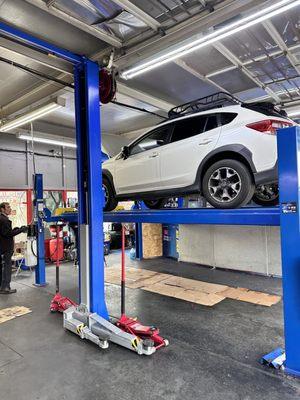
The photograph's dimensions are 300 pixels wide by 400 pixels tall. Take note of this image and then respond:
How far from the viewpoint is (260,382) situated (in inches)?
118

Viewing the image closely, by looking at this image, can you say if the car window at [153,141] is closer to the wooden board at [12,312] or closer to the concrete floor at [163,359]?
the concrete floor at [163,359]

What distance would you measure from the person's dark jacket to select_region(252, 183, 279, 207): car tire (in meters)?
4.91

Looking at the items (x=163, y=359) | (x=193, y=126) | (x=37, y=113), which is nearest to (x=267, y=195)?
(x=193, y=126)

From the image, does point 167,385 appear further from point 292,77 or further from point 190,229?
point 190,229

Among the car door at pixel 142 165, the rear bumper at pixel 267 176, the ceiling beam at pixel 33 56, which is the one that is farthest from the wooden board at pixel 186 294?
the ceiling beam at pixel 33 56

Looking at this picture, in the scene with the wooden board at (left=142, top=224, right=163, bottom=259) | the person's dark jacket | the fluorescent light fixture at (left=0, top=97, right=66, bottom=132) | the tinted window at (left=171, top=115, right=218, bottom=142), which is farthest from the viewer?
the wooden board at (left=142, top=224, right=163, bottom=259)

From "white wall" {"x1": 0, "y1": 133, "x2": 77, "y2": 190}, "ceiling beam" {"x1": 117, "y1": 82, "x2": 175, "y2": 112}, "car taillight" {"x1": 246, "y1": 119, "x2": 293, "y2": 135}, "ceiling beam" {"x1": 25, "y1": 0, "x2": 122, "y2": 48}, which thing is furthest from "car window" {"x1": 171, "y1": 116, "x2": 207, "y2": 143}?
"white wall" {"x1": 0, "y1": 133, "x2": 77, "y2": 190}

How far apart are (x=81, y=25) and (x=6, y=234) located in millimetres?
4551

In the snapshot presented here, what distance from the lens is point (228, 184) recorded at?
3.73 metres

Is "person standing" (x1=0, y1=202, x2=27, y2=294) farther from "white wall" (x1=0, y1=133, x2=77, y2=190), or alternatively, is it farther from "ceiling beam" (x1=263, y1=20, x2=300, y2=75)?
"ceiling beam" (x1=263, y1=20, x2=300, y2=75)

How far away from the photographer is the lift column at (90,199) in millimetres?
4336

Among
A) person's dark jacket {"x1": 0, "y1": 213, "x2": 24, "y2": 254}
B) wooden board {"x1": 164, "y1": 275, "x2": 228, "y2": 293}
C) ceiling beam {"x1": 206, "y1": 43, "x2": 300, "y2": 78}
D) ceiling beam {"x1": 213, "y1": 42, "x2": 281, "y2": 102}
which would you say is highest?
ceiling beam {"x1": 206, "y1": 43, "x2": 300, "y2": 78}

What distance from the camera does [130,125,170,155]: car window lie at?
478cm

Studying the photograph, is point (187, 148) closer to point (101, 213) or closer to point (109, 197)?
point (101, 213)
